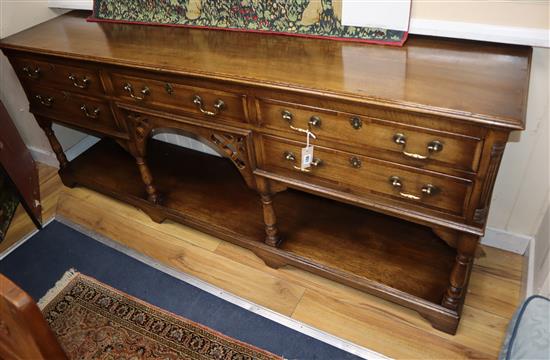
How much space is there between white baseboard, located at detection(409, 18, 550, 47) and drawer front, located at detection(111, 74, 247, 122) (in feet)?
2.00

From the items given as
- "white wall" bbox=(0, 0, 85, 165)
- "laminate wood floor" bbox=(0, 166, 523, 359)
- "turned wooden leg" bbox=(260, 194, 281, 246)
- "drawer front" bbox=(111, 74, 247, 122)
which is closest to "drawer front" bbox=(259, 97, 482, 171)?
"drawer front" bbox=(111, 74, 247, 122)

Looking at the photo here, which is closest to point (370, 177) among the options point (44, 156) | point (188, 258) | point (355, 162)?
point (355, 162)

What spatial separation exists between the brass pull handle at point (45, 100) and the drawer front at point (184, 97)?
461 mm

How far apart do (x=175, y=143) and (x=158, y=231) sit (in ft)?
1.92

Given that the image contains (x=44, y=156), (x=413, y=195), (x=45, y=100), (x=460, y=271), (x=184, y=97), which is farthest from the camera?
(x=44, y=156)

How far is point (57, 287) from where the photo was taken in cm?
184

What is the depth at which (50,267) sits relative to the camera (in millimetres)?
1942

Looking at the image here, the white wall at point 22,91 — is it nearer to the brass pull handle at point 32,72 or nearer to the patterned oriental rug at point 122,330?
the brass pull handle at point 32,72

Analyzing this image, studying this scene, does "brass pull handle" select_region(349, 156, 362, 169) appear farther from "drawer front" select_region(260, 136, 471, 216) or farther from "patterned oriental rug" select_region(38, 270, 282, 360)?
"patterned oriental rug" select_region(38, 270, 282, 360)

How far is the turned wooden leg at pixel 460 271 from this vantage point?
49.2 inches

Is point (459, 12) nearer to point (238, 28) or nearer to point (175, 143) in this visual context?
point (238, 28)

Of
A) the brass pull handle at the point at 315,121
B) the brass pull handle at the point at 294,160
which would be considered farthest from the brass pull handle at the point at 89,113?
the brass pull handle at the point at 315,121

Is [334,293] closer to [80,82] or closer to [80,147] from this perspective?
[80,82]

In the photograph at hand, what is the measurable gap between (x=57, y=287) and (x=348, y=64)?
4.88 feet
